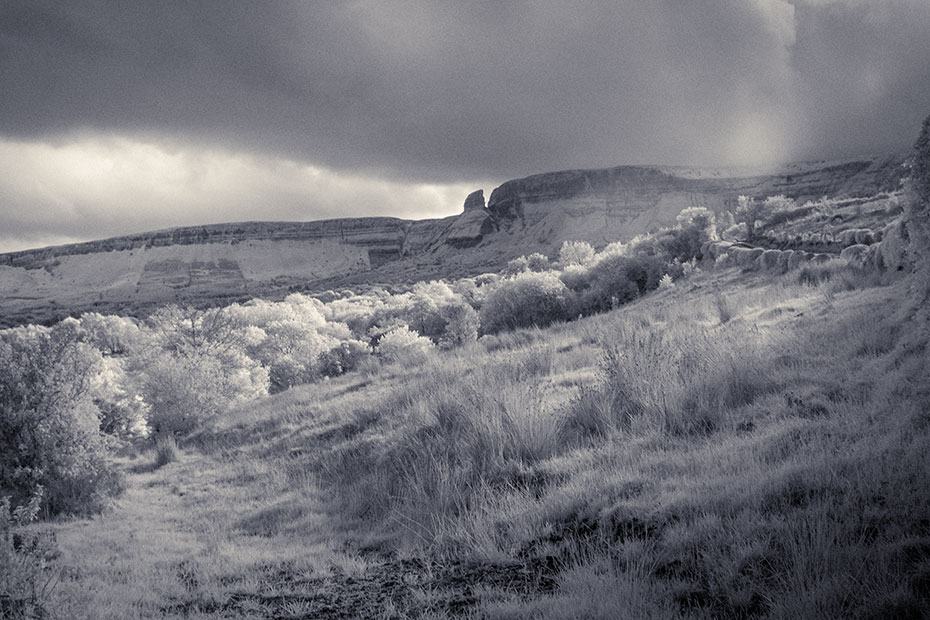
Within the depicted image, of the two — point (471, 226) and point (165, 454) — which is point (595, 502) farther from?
point (471, 226)

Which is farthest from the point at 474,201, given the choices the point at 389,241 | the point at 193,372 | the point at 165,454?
the point at 165,454

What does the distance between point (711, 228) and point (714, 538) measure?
31.5m

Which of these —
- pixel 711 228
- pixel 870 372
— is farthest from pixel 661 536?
pixel 711 228

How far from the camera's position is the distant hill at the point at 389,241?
9981 cm

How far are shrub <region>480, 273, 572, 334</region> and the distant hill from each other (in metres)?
58.0

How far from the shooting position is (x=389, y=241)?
15450 cm

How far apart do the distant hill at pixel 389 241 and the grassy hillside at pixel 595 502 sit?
261ft

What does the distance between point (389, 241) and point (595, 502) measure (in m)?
154

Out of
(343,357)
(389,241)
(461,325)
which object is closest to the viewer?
(461,325)

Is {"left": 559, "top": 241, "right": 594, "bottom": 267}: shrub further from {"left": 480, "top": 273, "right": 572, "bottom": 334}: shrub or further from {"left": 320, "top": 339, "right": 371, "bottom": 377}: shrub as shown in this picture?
{"left": 320, "top": 339, "right": 371, "bottom": 377}: shrub

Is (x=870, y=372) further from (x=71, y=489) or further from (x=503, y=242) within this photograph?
(x=503, y=242)

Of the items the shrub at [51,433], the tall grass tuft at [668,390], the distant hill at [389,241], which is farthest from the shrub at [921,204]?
the distant hill at [389,241]

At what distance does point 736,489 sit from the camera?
11.5ft

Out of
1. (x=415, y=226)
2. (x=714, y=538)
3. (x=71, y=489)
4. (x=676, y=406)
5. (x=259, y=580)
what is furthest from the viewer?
(x=415, y=226)
